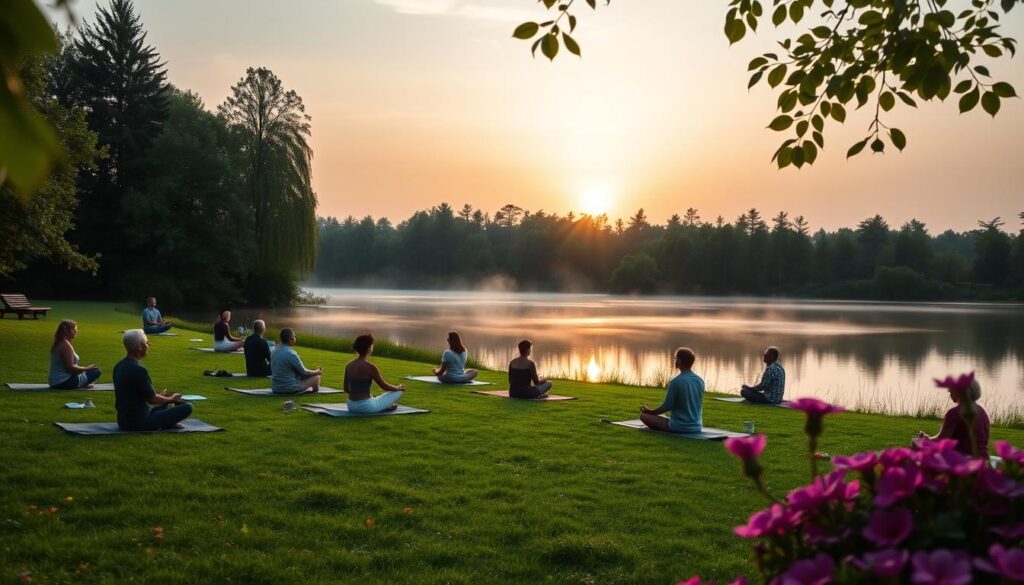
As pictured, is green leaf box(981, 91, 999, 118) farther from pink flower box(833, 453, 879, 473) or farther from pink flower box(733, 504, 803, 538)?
pink flower box(733, 504, 803, 538)

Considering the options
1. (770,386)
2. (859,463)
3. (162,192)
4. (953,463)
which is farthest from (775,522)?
(162,192)

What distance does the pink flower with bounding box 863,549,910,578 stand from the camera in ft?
5.62

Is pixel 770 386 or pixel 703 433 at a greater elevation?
pixel 770 386

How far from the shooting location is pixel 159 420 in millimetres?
9953

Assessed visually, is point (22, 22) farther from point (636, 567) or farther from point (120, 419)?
point (120, 419)

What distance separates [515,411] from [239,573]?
8.10m

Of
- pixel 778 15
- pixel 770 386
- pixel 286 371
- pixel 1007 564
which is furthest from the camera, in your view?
pixel 770 386

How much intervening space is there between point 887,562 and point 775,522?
371 mm

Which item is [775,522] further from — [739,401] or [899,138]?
[739,401]

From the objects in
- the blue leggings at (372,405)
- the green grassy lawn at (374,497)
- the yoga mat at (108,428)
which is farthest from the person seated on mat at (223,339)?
the yoga mat at (108,428)

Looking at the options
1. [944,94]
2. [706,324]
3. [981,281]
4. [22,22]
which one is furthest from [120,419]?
[981,281]

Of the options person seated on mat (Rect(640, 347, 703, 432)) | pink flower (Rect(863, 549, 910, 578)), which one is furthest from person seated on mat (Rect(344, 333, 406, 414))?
pink flower (Rect(863, 549, 910, 578))

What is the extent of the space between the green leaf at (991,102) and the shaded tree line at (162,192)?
50.0 m

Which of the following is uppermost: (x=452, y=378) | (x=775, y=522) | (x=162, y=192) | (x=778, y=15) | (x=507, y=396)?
(x=162, y=192)
